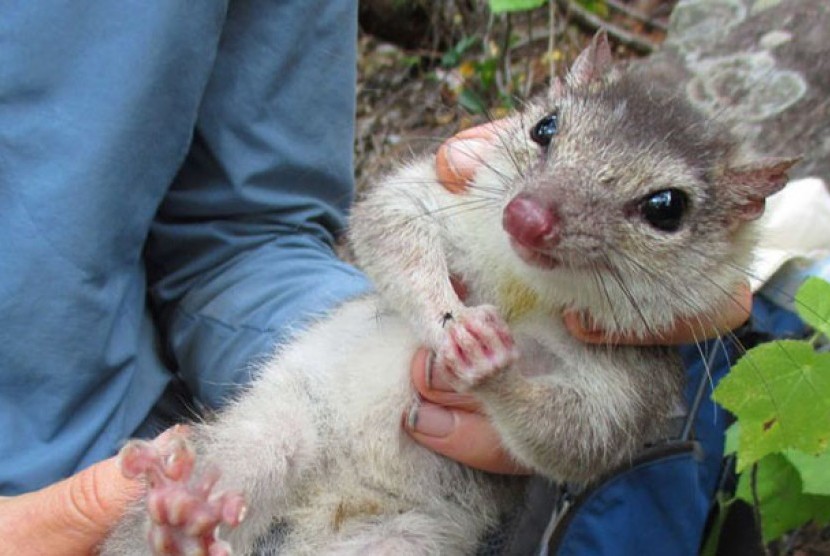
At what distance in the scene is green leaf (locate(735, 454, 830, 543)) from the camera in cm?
245

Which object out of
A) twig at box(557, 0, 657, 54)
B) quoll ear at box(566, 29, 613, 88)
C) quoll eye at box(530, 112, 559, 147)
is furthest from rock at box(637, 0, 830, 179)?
quoll eye at box(530, 112, 559, 147)

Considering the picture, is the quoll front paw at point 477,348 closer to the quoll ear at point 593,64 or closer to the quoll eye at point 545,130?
the quoll eye at point 545,130

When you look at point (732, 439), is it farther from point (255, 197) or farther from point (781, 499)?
point (255, 197)

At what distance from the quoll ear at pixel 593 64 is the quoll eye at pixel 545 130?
10.0 inches

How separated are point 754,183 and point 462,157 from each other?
0.86 metres

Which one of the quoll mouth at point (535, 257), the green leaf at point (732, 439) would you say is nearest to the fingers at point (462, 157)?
the quoll mouth at point (535, 257)

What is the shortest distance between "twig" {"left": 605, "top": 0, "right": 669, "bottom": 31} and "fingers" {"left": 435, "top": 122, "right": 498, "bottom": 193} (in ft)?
16.3

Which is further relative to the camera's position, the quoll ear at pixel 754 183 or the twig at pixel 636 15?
the twig at pixel 636 15

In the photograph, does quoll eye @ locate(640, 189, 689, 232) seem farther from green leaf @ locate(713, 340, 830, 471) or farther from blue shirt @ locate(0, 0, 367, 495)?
blue shirt @ locate(0, 0, 367, 495)

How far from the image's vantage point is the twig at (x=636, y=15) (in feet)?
23.1

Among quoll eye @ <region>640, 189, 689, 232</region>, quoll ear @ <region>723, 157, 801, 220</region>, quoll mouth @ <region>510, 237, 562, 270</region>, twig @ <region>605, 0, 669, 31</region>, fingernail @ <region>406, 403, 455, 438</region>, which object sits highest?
quoll ear @ <region>723, 157, 801, 220</region>

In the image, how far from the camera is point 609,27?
22.7 feet

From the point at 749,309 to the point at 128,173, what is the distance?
1.94 m

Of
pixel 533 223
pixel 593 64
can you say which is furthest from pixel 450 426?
pixel 593 64
